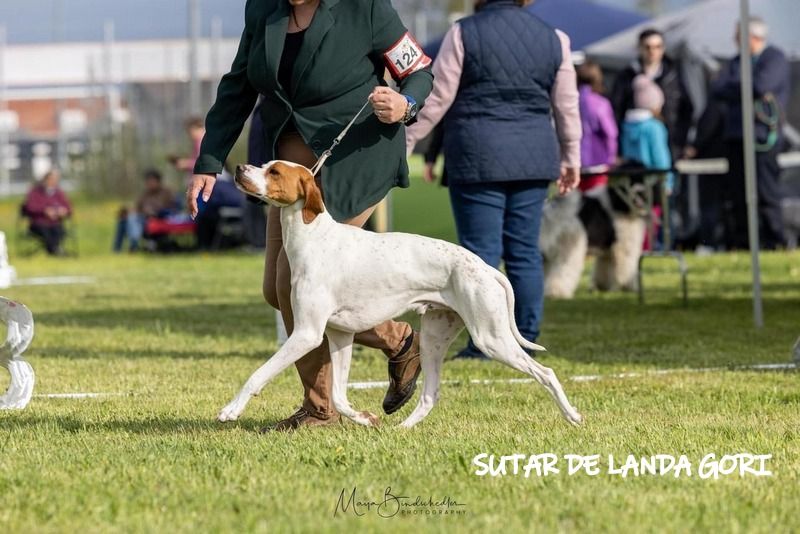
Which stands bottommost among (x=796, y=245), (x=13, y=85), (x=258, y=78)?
(x=13, y=85)

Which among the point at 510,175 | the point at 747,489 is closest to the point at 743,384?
the point at 510,175

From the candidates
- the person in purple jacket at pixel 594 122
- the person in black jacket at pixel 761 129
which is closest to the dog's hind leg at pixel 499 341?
the person in purple jacket at pixel 594 122

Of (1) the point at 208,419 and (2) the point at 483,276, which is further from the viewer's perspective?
(1) the point at 208,419

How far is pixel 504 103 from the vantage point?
7.67 metres

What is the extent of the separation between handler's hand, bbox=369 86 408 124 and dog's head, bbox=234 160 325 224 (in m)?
0.32

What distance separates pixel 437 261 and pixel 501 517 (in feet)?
4.57

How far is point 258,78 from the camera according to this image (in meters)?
5.34

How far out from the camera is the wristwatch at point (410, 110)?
521 centimetres

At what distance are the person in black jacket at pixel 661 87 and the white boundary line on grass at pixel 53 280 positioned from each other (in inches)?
223

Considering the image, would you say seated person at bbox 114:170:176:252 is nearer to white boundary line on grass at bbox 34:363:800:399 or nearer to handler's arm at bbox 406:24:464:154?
handler's arm at bbox 406:24:464:154

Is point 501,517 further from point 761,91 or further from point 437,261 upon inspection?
point 761,91

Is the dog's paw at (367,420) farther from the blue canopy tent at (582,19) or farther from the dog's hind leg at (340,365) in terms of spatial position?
the blue canopy tent at (582,19)

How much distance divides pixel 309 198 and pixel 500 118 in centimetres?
278

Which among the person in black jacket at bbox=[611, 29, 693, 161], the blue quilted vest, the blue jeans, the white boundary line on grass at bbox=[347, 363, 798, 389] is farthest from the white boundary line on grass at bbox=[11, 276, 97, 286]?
the white boundary line on grass at bbox=[347, 363, 798, 389]
